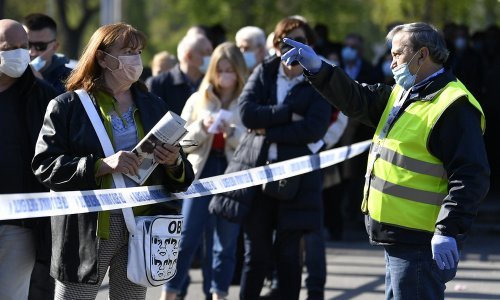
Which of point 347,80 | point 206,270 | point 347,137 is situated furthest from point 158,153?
point 347,137

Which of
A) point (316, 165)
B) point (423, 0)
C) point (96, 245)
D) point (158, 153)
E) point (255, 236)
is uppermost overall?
point (158, 153)

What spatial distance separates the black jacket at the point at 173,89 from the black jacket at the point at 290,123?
1.31 meters

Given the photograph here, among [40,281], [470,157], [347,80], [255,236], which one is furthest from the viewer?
[255,236]

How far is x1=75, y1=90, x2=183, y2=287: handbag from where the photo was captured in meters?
4.95

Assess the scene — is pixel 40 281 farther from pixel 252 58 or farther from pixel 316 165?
pixel 252 58

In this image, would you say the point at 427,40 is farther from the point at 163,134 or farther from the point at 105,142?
the point at 105,142

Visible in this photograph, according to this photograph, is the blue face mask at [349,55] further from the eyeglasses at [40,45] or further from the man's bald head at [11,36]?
the man's bald head at [11,36]

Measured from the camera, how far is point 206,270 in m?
8.37

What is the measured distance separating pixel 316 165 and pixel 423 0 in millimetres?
15586

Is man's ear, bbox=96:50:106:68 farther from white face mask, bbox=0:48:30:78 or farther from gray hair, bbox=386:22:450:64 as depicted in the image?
gray hair, bbox=386:22:450:64

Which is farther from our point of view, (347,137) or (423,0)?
(423,0)

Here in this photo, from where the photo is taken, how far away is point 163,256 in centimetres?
502

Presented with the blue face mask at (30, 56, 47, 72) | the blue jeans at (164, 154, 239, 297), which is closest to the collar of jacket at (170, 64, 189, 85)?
the blue jeans at (164, 154, 239, 297)

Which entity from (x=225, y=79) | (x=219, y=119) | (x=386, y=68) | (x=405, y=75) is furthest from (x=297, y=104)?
(x=386, y=68)
